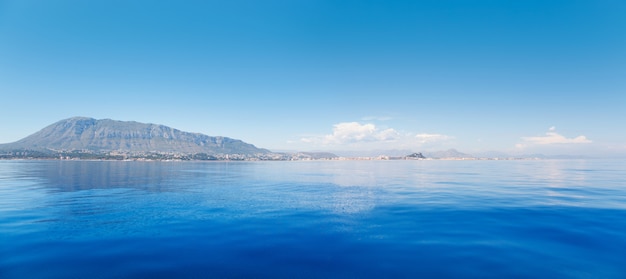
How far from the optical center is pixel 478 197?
41.3 meters

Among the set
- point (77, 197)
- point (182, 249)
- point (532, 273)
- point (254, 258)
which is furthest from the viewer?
point (77, 197)

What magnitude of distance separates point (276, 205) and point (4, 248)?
75.5 feet

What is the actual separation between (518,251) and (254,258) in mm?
17825

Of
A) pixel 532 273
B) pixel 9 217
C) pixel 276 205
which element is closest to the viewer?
pixel 532 273

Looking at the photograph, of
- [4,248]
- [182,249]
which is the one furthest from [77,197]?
[182,249]

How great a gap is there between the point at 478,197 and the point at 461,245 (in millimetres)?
24355

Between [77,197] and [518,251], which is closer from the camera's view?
[518,251]

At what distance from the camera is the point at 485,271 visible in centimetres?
1656

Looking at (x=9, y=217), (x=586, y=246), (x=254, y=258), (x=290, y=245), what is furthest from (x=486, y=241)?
(x=9, y=217)

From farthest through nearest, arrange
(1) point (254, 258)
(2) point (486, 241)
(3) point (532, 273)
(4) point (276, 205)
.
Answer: (4) point (276, 205), (2) point (486, 241), (1) point (254, 258), (3) point (532, 273)

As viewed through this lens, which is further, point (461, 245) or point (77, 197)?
point (77, 197)

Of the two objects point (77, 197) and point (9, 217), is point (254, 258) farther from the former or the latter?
point (77, 197)

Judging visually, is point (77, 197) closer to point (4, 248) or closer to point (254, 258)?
point (4, 248)

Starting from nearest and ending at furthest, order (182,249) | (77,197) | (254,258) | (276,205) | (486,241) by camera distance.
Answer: (254,258)
(182,249)
(486,241)
(276,205)
(77,197)
